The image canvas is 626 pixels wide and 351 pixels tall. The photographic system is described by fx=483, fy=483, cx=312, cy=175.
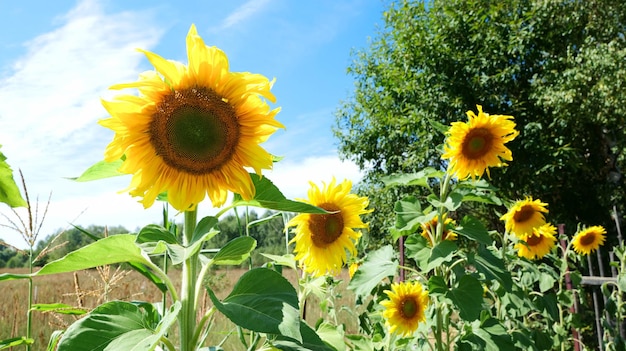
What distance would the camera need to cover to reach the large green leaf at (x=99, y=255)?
0.69 metres

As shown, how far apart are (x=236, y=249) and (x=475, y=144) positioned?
159 centimetres

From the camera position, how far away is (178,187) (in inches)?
33.8

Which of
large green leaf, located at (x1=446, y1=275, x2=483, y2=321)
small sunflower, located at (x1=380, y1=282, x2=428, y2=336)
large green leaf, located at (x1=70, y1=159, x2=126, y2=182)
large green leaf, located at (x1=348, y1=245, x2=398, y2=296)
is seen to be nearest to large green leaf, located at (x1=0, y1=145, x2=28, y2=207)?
large green leaf, located at (x1=70, y1=159, x2=126, y2=182)

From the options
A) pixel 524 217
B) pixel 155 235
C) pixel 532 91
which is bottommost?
pixel 155 235

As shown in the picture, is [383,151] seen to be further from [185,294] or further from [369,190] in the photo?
[185,294]

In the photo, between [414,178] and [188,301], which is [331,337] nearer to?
[188,301]

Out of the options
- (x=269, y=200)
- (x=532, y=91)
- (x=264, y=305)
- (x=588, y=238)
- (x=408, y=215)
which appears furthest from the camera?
(x=532, y=91)

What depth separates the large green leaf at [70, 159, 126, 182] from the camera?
806 mm

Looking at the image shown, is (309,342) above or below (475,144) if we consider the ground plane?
below

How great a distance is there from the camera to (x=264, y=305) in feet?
2.30

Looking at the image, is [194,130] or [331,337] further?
[331,337]

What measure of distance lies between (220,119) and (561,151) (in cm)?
747

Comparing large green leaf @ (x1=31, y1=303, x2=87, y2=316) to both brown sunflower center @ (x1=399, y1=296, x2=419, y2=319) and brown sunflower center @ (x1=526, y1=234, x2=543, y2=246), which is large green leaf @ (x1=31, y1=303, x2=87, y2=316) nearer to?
brown sunflower center @ (x1=399, y1=296, x2=419, y2=319)

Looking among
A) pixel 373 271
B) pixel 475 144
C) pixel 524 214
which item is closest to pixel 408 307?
pixel 373 271
